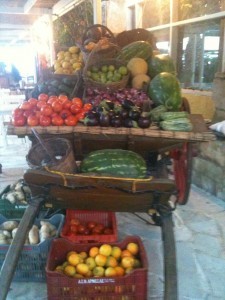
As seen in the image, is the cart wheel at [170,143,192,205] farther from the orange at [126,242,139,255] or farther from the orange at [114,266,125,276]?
the orange at [114,266,125,276]

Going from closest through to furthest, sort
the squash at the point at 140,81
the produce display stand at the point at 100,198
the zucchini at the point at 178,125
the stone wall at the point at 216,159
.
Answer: the produce display stand at the point at 100,198 → the zucchini at the point at 178,125 → the squash at the point at 140,81 → the stone wall at the point at 216,159

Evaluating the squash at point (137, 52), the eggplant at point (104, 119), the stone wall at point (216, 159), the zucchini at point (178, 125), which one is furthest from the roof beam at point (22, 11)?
the zucchini at point (178, 125)

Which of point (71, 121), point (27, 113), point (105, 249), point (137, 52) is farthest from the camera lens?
point (137, 52)

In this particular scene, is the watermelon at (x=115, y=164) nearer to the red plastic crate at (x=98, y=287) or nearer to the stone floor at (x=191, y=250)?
the red plastic crate at (x=98, y=287)

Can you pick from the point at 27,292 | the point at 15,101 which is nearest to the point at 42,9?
the point at 15,101

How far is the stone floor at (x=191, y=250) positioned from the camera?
7.22ft

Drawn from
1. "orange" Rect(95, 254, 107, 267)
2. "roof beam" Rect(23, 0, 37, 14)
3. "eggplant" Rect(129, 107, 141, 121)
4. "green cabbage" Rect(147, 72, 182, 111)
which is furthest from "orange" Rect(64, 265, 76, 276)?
"roof beam" Rect(23, 0, 37, 14)

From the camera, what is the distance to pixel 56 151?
7.65 ft

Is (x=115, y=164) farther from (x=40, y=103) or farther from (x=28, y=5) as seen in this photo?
(x=28, y=5)

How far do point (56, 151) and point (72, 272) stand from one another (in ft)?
2.68

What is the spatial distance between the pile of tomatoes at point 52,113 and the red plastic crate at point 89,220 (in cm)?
76

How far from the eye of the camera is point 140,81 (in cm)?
313

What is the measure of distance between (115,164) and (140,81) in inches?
46.9

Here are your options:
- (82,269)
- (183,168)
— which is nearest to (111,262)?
(82,269)
